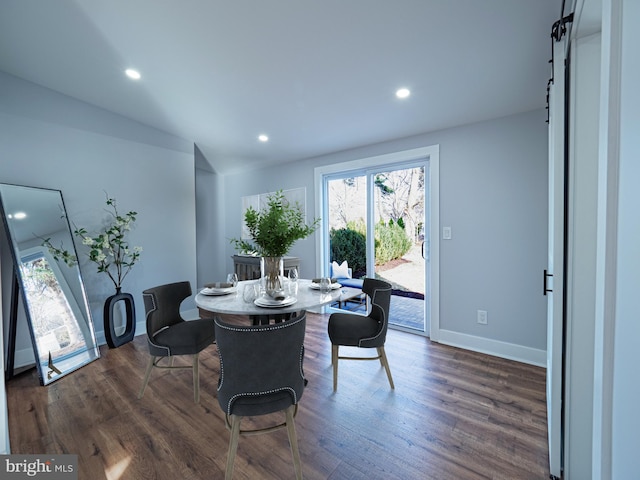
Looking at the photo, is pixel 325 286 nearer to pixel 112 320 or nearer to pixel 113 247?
pixel 112 320

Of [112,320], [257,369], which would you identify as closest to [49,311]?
[112,320]

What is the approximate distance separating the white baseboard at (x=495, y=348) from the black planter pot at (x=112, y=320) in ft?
11.6

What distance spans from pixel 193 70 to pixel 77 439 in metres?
2.64

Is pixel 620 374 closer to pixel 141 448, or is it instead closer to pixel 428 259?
pixel 141 448

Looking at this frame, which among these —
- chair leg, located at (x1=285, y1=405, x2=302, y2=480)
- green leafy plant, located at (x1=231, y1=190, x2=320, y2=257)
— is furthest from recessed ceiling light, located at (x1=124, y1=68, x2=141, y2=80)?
chair leg, located at (x1=285, y1=405, x2=302, y2=480)

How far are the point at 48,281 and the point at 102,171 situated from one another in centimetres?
130

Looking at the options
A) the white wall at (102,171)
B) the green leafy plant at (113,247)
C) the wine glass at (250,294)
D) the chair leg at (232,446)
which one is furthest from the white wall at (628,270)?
the white wall at (102,171)

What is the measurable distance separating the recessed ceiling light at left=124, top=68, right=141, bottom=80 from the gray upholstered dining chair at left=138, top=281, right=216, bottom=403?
5.82 ft

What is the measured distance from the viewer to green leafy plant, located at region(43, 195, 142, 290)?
113 inches

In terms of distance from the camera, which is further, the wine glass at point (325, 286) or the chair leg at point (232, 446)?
the wine glass at point (325, 286)

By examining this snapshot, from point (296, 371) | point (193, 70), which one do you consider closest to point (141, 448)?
point (296, 371)

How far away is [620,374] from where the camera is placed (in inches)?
17.6

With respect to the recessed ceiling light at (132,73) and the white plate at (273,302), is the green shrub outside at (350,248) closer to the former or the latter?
the white plate at (273,302)

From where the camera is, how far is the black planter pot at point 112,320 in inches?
113
